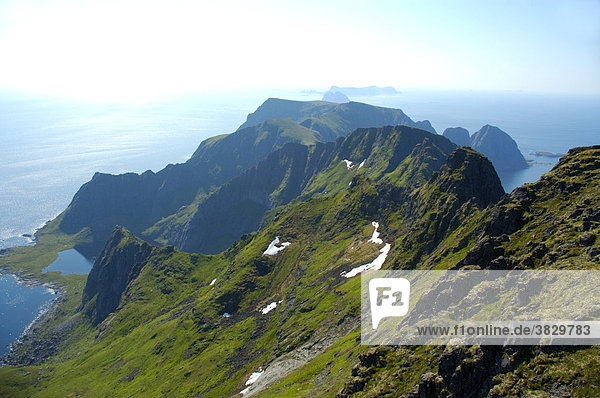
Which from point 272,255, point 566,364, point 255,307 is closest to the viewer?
point 566,364

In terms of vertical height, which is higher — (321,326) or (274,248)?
(321,326)

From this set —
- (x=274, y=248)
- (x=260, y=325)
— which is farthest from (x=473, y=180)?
(x=274, y=248)

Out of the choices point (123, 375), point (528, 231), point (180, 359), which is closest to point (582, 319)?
point (528, 231)

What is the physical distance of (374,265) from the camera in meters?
116

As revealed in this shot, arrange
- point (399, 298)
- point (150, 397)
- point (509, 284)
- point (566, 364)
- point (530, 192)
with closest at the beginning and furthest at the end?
point (566, 364), point (509, 284), point (530, 192), point (399, 298), point (150, 397)

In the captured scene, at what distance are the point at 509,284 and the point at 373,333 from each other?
1192 inches

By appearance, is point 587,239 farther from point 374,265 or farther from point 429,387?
point 374,265

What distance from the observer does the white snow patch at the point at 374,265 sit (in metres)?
115

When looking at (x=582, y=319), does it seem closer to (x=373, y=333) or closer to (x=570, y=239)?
(x=570, y=239)

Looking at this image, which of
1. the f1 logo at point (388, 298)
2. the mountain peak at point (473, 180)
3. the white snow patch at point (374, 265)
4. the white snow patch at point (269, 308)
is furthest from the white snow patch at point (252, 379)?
the mountain peak at point (473, 180)

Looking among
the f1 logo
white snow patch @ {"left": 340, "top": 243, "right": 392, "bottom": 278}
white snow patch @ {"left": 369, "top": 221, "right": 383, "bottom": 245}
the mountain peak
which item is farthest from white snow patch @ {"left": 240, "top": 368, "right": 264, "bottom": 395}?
the mountain peak

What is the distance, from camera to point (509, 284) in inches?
1687

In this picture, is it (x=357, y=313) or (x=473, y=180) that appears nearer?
(x=357, y=313)

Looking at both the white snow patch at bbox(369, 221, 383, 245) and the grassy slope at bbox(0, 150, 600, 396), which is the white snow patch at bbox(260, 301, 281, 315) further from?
the white snow patch at bbox(369, 221, 383, 245)
